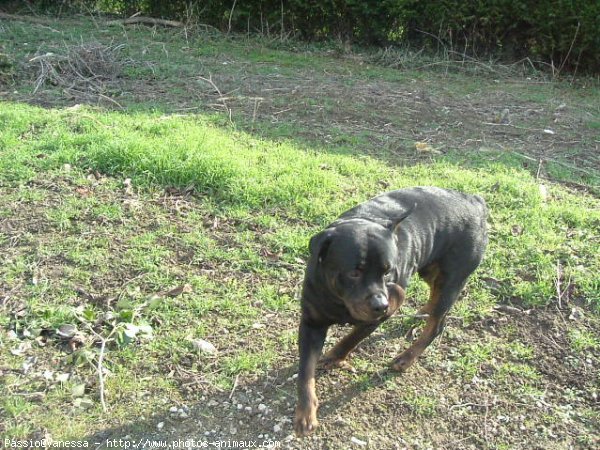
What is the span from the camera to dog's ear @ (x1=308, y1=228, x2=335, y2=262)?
11.1ft

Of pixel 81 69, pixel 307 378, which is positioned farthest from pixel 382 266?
pixel 81 69

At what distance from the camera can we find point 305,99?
8.37m

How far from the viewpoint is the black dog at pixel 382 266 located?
10.9 feet

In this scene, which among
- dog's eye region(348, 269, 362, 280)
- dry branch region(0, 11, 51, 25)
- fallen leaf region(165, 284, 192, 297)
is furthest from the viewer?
dry branch region(0, 11, 51, 25)

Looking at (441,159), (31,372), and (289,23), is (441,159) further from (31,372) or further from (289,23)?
(289,23)

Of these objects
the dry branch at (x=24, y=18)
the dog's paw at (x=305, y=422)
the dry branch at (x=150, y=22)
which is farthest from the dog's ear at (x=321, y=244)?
the dry branch at (x=24, y=18)

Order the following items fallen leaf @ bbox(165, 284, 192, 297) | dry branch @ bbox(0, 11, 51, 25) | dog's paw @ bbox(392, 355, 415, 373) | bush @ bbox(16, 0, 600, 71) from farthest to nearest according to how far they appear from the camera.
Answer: dry branch @ bbox(0, 11, 51, 25)
bush @ bbox(16, 0, 600, 71)
fallen leaf @ bbox(165, 284, 192, 297)
dog's paw @ bbox(392, 355, 415, 373)

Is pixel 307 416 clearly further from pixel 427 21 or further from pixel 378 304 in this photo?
pixel 427 21

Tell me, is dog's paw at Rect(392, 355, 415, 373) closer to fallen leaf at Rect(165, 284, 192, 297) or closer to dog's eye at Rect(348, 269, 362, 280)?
dog's eye at Rect(348, 269, 362, 280)

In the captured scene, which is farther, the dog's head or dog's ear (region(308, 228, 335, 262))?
dog's ear (region(308, 228, 335, 262))

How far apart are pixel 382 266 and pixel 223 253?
1.95m

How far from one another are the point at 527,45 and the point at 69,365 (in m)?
9.70

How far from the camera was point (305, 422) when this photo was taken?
3.49 metres

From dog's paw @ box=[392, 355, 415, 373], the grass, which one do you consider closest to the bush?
the grass
